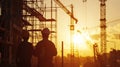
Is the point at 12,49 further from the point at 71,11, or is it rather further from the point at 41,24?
the point at 71,11

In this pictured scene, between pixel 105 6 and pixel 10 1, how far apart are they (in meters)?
57.6

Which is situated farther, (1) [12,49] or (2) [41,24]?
(2) [41,24]

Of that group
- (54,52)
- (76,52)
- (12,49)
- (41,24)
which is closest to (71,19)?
(76,52)

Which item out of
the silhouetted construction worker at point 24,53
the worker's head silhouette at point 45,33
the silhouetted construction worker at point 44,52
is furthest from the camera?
the silhouetted construction worker at point 24,53

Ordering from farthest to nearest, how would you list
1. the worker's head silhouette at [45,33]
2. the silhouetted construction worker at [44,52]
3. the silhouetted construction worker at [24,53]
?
the silhouetted construction worker at [24,53], the silhouetted construction worker at [44,52], the worker's head silhouette at [45,33]

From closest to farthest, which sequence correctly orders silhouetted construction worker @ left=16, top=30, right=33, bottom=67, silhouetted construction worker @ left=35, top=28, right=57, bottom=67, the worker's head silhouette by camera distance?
1. the worker's head silhouette
2. silhouetted construction worker @ left=35, top=28, right=57, bottom=67
3. silhouetted construction worker @ left=16, top=30, right=33, bottom=67

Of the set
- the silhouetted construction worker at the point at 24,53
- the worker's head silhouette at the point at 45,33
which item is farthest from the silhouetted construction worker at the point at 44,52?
the silhouetted construction worker at the point at 24,53

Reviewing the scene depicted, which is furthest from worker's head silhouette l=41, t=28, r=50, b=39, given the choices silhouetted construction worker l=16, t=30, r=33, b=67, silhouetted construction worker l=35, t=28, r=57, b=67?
silhouetted construction worker l=16, t=30, r=33, b=67

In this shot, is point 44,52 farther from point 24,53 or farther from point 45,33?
point 24,53

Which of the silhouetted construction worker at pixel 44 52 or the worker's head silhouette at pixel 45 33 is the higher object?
the worker's head silhouette at pixel 45 33

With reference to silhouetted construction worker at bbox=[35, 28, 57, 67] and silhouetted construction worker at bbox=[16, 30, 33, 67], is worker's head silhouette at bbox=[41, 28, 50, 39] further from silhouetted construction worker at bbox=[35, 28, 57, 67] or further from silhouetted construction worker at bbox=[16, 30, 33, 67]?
silhouetted construction worker at bbox=[16, 30, 33, 67]

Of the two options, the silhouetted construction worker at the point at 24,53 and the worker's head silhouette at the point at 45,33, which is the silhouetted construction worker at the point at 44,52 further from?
the silhouetted construction worker at the point at 24,53

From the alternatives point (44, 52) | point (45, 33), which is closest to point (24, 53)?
point (44, 52)

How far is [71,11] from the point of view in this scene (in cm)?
8925
